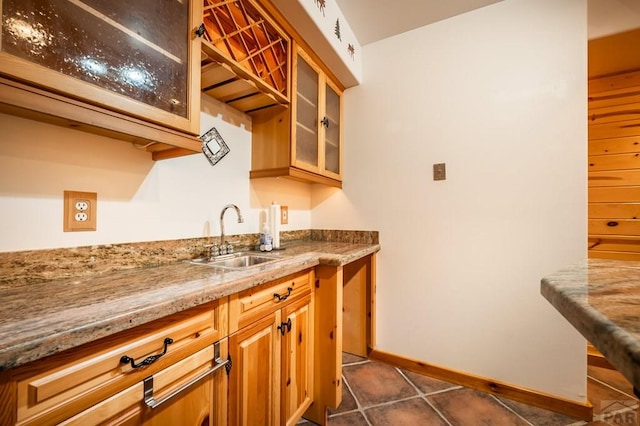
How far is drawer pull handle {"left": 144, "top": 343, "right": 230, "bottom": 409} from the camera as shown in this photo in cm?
64

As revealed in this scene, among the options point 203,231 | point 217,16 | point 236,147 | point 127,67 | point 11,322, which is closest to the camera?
point 11,322

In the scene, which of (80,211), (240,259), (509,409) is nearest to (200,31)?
(80,211)

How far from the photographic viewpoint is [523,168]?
5.05 feet

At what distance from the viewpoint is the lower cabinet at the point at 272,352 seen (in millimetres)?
903

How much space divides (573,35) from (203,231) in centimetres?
231

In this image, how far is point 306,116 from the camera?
5.61ft

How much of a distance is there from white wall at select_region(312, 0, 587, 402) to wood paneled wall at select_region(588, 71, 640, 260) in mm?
1095

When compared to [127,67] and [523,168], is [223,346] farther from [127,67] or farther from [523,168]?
[523,168]

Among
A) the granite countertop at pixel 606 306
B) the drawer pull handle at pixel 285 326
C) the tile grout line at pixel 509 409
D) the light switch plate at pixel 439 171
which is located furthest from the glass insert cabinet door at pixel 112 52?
the tile grout line at pixel 509 409

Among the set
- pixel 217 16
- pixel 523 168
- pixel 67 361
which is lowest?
pixel 67 361

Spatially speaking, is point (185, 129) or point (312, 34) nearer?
point (185, 129)

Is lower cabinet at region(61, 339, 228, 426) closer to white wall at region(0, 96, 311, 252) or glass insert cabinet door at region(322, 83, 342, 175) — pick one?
white wall at region(0, 96, 311, 252)

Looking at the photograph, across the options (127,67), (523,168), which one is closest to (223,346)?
(127,67)

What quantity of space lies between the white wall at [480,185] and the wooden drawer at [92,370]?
150 centimetres
